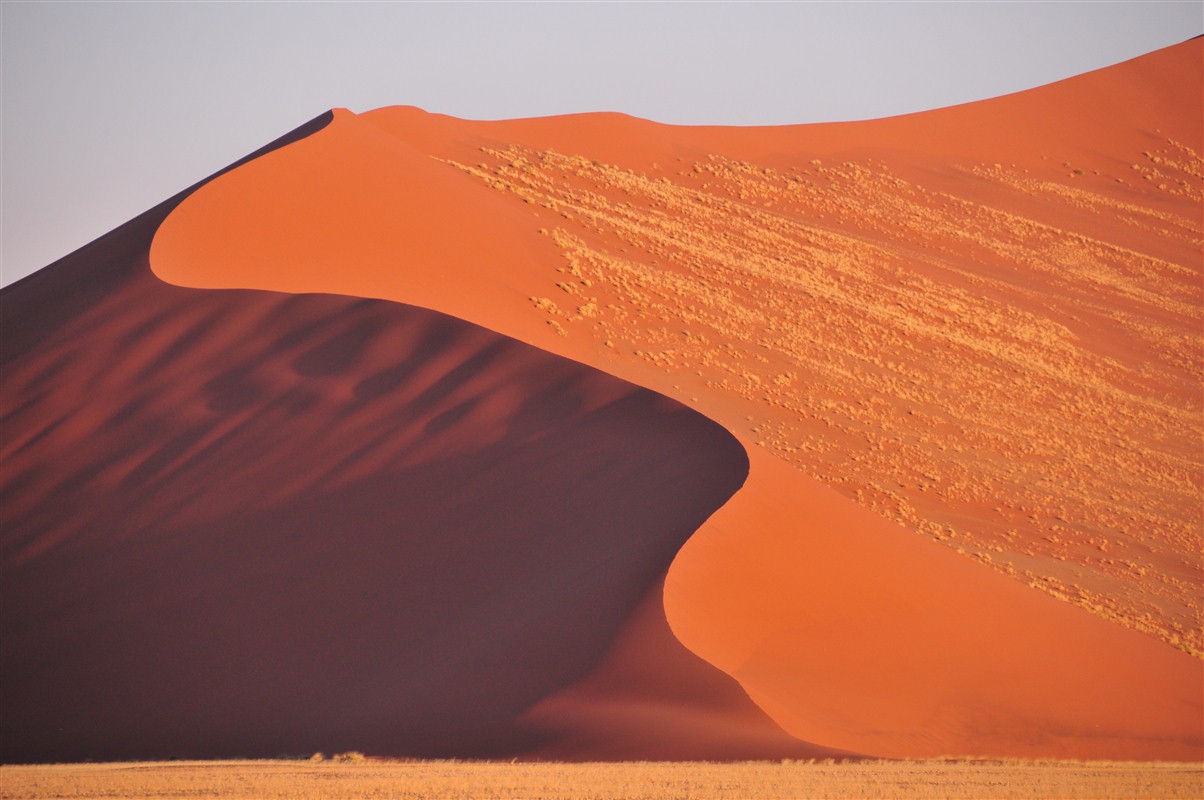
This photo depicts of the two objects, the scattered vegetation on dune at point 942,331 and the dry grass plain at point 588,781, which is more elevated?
the dry grass plain at point 588,781

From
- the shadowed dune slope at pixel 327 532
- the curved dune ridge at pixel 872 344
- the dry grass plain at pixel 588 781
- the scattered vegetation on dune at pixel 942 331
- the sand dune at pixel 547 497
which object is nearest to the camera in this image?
the dry grass plain at pixel 588 781

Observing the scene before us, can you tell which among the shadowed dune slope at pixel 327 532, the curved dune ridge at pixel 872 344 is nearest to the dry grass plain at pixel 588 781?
the shadowed dune slope at pixel 327 532

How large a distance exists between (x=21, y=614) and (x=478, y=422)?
6.12 metres

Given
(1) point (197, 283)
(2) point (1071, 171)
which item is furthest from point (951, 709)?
(2) point (1071, 171)

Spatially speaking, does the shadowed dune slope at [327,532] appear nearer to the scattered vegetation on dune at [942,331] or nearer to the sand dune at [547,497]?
the sand dune at [547,497]

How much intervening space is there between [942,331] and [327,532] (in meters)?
17.1

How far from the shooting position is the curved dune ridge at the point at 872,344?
47.1ft

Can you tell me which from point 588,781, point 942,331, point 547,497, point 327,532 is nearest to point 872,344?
point 942,331

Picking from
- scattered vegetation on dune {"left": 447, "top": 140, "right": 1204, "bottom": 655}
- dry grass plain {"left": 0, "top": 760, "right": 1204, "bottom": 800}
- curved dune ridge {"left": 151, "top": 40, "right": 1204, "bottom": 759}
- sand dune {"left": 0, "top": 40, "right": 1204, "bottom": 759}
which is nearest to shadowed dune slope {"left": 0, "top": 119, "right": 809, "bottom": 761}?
sand dune {"left": 0, "top": 40, "right": 1204, "bottom": 759}

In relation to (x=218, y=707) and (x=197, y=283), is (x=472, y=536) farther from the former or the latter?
(x=197, y=283)

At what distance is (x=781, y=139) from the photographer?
43219 mm

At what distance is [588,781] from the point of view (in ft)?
35.4

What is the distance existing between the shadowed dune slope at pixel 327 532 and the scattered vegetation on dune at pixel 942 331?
4.34m

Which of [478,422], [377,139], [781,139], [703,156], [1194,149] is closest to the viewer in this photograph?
[478,422]
